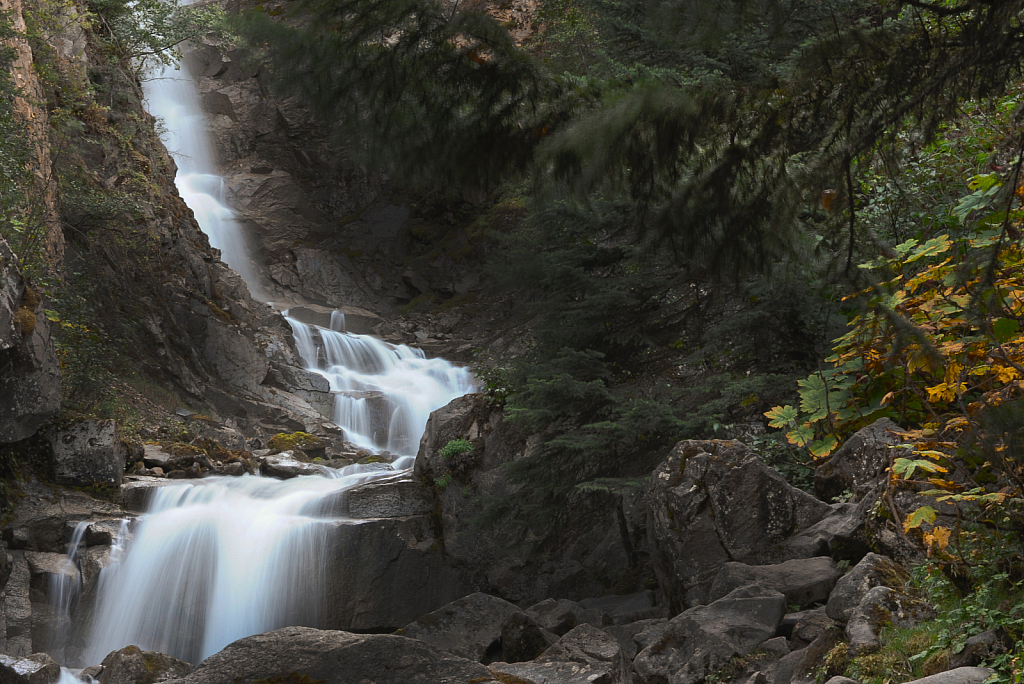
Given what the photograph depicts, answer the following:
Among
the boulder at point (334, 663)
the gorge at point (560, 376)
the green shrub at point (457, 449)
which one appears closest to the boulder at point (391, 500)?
the gorge at point (560, 376)

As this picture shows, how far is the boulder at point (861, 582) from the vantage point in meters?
4.48

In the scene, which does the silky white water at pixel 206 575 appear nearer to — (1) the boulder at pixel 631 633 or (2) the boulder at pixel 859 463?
(1) the boulder at pixel 631 633

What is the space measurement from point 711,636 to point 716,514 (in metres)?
1.73

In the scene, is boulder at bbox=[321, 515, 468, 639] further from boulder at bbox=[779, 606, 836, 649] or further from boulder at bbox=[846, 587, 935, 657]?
boulder at bbox=[846, 587, 935, 657]

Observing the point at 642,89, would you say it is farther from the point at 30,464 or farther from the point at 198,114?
the point at 198,114

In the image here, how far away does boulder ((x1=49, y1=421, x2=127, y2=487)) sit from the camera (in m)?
10.5

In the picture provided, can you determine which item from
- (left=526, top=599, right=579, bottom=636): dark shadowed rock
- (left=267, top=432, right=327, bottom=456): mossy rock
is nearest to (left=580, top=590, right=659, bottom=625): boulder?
(left=526, top=599, right=579, bottom=636): dark shadowed rock

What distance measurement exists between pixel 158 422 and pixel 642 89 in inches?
546

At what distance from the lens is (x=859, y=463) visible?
5.99 metres

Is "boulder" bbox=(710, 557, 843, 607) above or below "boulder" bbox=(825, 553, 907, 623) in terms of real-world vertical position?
below

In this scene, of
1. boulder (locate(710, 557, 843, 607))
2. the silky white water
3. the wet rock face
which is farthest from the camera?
the silky white water

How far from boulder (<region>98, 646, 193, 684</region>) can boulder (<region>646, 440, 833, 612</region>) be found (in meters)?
4.68

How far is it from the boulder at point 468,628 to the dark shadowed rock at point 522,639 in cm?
29

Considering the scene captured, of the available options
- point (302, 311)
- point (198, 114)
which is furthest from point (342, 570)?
point (198, 114)
